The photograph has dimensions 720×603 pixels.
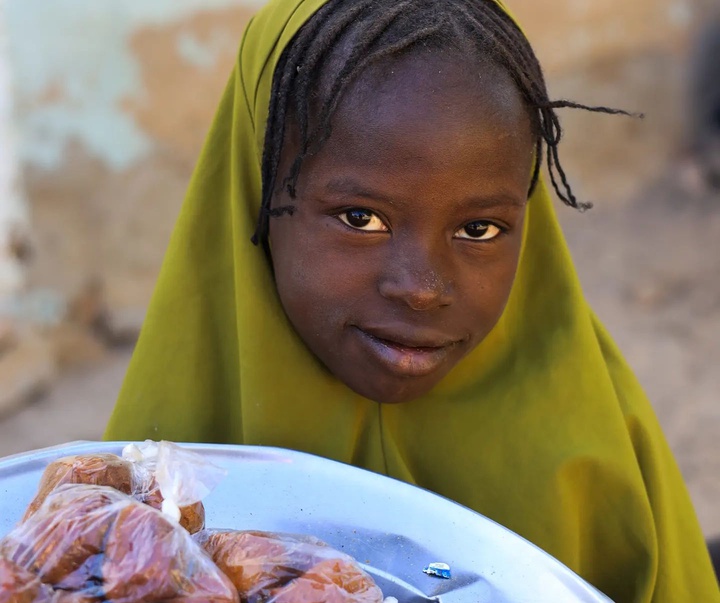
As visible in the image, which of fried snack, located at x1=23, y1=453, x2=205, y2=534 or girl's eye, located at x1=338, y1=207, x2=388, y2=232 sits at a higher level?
girl's eye, located at x1=338, y1=207, x2=388, y2=232

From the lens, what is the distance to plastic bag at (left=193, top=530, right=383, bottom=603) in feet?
3.22

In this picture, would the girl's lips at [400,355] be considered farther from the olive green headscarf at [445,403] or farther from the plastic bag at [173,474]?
the plastic bag at [173,474]

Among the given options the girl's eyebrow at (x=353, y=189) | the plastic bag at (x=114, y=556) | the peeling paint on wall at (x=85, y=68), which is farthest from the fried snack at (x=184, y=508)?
the peeling paint on wall at (x=85, y=68)

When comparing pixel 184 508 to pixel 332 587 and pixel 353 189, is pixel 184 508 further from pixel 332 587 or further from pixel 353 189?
pixel 353 189

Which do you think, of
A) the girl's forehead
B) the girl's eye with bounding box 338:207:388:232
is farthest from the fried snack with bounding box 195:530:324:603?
the girl's forehead

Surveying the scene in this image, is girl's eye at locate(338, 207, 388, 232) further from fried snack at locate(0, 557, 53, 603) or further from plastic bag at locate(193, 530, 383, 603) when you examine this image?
fried snack at locate(0, 557, 53, 603)

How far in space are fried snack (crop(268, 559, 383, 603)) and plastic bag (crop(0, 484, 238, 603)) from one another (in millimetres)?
59

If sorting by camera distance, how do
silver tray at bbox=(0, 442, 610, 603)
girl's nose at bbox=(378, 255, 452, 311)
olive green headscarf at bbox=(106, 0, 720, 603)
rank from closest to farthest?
silver tray at bbox=(0, 442, 610, 603) < girl's nose at bbox=(378, 255, 452, 311) < olive green headscarf at bbox=(106, 0, 720, 603)

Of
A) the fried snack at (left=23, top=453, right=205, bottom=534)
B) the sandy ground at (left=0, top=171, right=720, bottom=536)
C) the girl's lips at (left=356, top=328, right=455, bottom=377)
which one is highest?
the girl's lips at (left=356, top=328, right=455, bottom=377)

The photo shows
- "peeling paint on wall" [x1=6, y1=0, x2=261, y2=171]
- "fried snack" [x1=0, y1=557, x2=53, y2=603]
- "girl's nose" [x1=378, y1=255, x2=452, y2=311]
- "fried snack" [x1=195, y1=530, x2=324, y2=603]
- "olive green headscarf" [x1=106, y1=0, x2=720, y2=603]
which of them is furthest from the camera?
"peeling paint on wall" [x1=6, y1=0, x2=261, y2=171]

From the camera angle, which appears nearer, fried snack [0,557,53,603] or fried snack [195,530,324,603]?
fried snack [0,557,53,603]

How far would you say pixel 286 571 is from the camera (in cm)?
103

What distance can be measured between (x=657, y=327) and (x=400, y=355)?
4.09 m

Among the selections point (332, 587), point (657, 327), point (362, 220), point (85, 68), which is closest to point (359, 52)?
point (362, 220)
